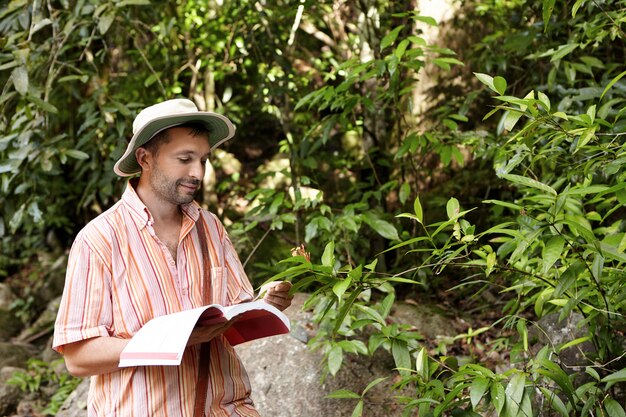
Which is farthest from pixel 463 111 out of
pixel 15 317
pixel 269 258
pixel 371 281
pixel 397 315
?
pixel 15 317

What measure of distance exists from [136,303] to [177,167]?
446 millimetres

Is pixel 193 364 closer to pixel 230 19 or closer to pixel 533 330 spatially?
pixel 533 330

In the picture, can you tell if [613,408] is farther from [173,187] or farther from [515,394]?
[173,187]

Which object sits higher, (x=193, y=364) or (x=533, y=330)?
(x=193, y=364)

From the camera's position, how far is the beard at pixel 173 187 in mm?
2508

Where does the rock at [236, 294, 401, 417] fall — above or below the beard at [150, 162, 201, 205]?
below

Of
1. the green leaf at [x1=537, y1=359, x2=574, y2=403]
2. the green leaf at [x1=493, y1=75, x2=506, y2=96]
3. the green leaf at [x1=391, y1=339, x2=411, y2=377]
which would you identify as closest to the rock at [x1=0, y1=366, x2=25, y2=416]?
the green leaf at [x1=391, y1=339, x2=411, y2=377]

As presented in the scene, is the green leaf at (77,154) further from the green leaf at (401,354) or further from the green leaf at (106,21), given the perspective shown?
the green leaf at (401,354)

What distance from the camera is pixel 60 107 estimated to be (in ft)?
22.6

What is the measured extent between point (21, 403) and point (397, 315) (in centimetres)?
287

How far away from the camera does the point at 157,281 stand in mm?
2436

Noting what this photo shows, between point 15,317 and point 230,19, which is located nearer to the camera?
point 230,19

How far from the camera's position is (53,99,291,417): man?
231cm

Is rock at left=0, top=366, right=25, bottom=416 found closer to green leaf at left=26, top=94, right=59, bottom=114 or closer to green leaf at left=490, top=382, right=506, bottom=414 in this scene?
green leaf at left=26, top=94, right=59, bottom=114
